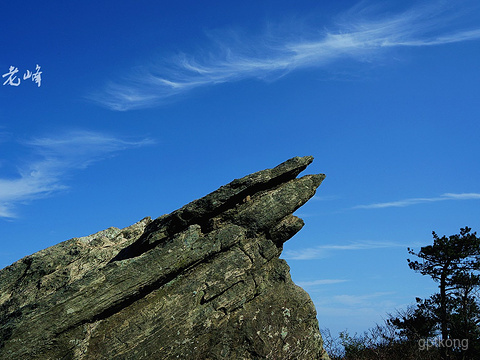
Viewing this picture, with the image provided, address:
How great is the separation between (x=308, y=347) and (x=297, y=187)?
8.45m

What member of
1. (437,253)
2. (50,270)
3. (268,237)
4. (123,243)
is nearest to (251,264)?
(268,237)

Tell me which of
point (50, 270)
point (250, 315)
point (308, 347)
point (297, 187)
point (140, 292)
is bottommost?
point (308, 347)

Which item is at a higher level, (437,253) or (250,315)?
(437,253)

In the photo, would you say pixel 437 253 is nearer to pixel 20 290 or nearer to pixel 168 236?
pixel 168 236

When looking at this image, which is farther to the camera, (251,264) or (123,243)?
(123,243)

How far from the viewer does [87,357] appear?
1992cm

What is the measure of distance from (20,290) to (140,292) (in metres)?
7.69

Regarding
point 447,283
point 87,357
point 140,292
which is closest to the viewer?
point 87,357

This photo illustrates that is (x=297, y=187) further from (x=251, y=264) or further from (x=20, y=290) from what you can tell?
(x=20, y=290)

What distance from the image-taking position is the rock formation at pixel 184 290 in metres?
20.3

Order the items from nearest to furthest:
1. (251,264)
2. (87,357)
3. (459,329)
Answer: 1. (87,357)
2. (251,264)
3. (459,329)

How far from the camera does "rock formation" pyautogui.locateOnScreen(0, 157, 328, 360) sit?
2028cm

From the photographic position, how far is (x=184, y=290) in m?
21.8

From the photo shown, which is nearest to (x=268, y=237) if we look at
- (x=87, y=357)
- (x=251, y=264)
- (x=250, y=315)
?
(x=251, y=264)
